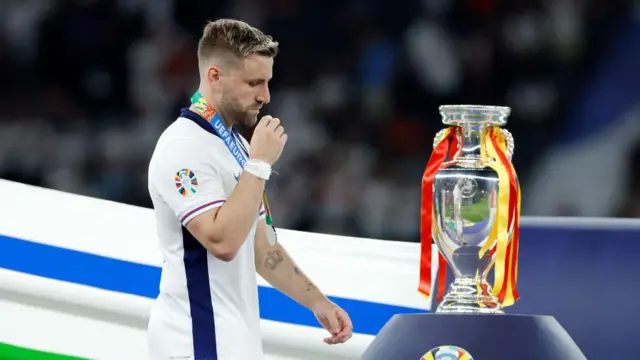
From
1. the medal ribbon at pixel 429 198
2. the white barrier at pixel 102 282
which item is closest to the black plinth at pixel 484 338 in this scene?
the medal ribbon at pixel 429 198

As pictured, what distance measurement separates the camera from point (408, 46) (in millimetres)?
5332

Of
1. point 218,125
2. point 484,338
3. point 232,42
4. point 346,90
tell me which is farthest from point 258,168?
point 346,90

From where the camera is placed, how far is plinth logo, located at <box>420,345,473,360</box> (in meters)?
1.88

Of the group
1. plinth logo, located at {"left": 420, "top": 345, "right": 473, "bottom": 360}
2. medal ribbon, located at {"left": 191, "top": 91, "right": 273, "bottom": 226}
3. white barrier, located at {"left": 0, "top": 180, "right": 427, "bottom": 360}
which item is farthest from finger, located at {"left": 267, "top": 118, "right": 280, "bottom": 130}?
white barrier, located at {"left": 0, "top": 180, "right": 427, "bottom": 360}

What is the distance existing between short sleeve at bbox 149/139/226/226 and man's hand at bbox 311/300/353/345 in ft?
1.21

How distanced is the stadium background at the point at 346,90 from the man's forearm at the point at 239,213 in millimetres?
2970


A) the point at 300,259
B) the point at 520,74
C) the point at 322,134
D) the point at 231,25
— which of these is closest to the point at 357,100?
the point at 322,134

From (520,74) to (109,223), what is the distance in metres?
2.45

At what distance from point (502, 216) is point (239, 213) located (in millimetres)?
484

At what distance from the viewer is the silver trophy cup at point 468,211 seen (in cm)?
207

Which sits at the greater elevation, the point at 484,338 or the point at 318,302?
the point at 318,302

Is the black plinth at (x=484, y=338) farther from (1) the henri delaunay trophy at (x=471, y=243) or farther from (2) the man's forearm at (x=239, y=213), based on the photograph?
(2) the man's forearm at (x=239, y=213)

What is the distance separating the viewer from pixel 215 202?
6.65 ft

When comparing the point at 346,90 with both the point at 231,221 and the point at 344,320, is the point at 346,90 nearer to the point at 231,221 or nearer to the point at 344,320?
the point at 344,320
